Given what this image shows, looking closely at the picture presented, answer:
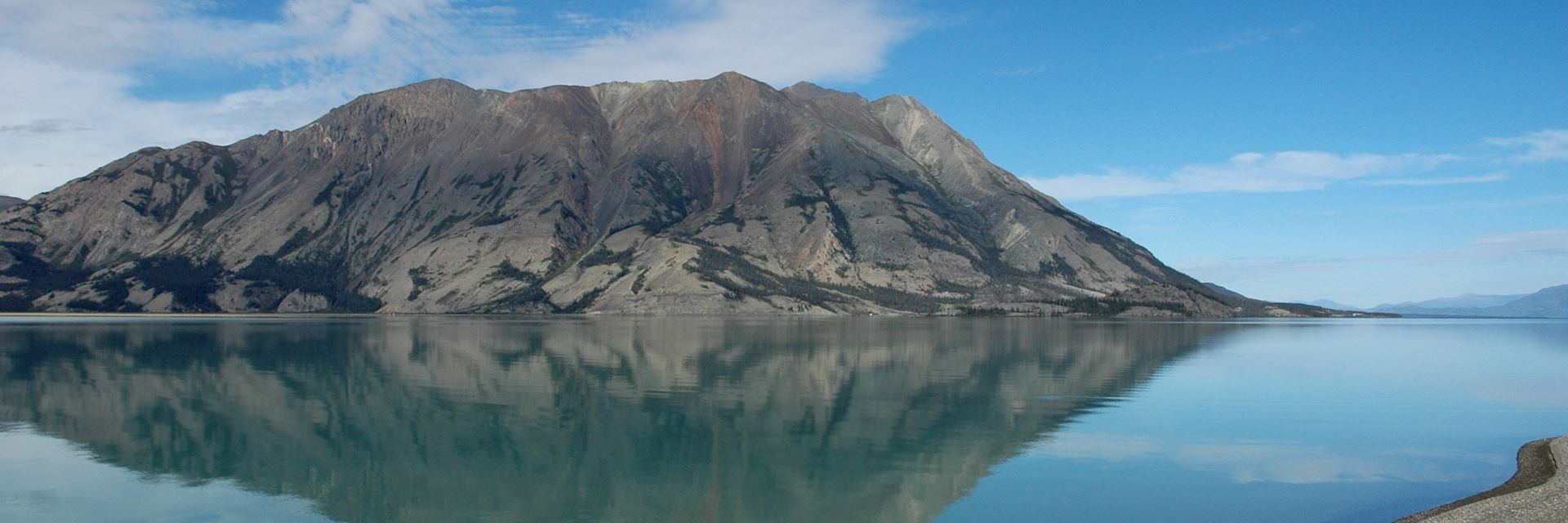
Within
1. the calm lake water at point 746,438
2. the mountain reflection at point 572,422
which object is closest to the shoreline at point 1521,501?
the calm lake water at point 746,438

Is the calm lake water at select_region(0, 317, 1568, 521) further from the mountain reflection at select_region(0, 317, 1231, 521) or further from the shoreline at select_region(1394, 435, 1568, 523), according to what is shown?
the shoreline at select_region(1394, 435, 1568, 523)

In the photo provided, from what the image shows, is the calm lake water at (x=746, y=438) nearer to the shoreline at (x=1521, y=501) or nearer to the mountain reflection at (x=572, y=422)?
the mountain reflection at (x=572, y=422)

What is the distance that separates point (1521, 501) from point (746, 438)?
36.5m

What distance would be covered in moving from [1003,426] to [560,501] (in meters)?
31.4

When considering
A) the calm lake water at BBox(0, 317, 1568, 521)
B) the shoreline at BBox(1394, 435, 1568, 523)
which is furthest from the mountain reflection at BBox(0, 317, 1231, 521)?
the shoreline at BBox(1394, 435, 1568, 523)

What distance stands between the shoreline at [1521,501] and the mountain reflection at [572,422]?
60.3 ft

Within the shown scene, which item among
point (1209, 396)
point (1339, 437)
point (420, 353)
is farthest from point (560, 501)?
point (420, 353)

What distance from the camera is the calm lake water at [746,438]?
41469mm

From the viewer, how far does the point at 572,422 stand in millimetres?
63562

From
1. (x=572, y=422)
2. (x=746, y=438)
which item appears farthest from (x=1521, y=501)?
(x=572, y=422)

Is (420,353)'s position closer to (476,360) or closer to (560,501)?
→ (476,360)

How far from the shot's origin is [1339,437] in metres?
60.7

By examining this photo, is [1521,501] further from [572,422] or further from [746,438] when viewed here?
[572,422]

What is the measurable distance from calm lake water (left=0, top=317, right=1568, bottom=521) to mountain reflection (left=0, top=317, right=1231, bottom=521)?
0.96ft
